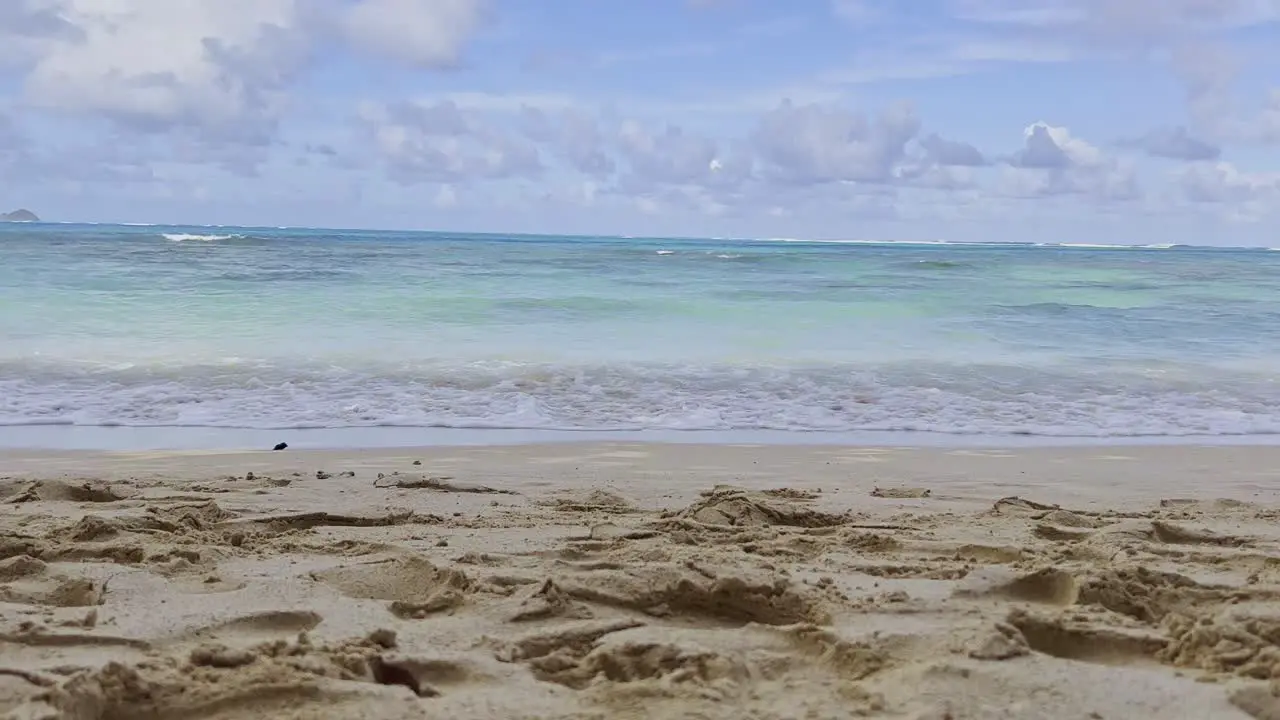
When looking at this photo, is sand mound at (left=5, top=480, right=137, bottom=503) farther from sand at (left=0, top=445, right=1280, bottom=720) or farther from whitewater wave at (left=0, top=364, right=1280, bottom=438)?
whitewater wave at (left=0, top=364, right=1280, bottom=438)

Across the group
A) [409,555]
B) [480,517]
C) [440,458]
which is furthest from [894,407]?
[409,555]

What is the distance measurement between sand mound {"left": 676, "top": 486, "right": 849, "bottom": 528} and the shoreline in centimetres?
202

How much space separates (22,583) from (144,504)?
1167 millimetres

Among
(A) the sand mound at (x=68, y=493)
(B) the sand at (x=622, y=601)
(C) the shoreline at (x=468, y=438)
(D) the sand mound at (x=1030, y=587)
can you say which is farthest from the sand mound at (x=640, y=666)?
(C) the shoreline at (x=468, y=438)

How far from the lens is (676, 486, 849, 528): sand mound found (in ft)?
12.0

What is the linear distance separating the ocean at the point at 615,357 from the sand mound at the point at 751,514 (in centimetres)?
240

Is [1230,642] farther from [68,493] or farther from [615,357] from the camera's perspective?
[615,357]

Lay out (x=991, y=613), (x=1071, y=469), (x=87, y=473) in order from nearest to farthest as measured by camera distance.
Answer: (x=991, y=613)
(x=87, y=473)
(x=1071, y=469)

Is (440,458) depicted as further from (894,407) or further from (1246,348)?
(1246,348)

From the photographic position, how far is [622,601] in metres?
2.54

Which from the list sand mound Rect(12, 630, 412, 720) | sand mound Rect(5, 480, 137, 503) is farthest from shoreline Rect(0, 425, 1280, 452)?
sand mound Rect(12, 630, 412, 720)

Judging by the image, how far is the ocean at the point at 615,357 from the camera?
21.9ft

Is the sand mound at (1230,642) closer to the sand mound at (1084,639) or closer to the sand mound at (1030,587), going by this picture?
the sand mound at (1084,639)

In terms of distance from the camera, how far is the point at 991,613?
242 centimetres
